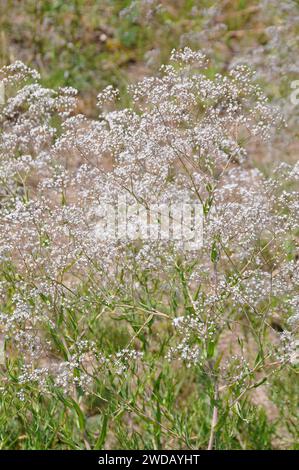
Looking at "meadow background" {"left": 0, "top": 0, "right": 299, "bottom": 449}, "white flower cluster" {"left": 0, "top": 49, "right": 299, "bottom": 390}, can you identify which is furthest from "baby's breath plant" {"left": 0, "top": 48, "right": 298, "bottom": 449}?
"meadow background" {"left": 0, "top": 0, "right": 299, "bottom": 449}

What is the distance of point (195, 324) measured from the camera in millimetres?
2857

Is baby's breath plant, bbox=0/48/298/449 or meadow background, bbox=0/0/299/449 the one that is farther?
Result: meadow background, bbox=0/0/299/449

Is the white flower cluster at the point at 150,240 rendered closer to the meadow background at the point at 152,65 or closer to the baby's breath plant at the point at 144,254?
the baby's breath plant at the point at 144,254

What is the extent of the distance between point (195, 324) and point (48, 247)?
0.68 metres

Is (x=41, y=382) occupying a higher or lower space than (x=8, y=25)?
lower

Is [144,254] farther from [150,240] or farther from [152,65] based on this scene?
[152,65]

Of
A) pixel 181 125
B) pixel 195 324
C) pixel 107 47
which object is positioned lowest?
pixel 195 324

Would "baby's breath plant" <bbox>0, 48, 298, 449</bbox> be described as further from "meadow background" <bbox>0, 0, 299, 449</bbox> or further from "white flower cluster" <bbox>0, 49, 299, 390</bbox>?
"meadow background" <bbox>0, 0, 299, 449</bbox>

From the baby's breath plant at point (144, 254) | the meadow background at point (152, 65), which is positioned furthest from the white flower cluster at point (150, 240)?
the meadow background at point (152, 65)

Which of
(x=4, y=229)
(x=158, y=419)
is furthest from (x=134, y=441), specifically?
(x=4, y=229)

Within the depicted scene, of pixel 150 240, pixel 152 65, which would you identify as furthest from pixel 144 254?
pixel 152 65

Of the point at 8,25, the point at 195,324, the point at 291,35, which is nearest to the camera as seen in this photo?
the point at 195,324

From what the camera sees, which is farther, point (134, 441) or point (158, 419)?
point (134, 441)

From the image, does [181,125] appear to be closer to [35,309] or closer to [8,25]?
[35,309]
